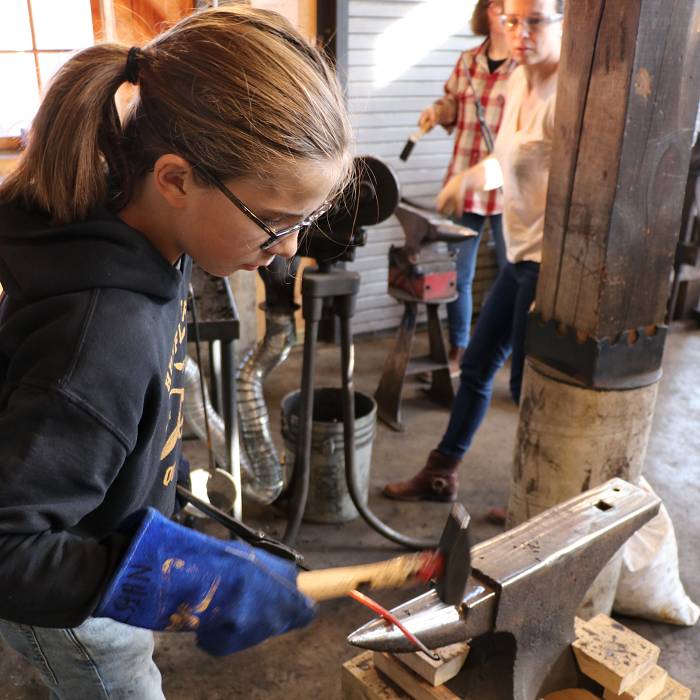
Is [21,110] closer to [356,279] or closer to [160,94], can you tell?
[356,279]

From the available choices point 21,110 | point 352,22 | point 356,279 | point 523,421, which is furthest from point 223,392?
point 352,22

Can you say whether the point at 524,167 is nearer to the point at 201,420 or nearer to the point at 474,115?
the point at 201,420

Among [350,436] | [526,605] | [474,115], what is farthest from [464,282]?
[526,605]

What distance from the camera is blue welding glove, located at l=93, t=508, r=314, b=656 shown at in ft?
2.71

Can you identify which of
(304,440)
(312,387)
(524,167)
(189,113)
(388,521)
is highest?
(189,113)

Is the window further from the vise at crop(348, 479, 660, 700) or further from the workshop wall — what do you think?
the vise at crop(348, 479, 660, 700)

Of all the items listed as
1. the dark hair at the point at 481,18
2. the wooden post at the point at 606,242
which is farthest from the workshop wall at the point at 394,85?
the wooden post at the point at 606,242

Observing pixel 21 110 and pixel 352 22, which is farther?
pixel 352 22

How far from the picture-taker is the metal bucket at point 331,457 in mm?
2502

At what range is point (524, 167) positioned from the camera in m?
2.16

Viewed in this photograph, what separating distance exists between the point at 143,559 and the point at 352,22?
347 cm

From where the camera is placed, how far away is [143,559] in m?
0.82

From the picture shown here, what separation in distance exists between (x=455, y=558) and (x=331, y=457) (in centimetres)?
163

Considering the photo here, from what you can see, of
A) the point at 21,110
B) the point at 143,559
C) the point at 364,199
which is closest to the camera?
the point at 143,559
